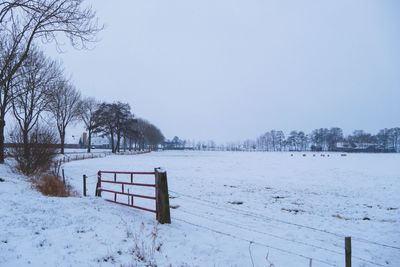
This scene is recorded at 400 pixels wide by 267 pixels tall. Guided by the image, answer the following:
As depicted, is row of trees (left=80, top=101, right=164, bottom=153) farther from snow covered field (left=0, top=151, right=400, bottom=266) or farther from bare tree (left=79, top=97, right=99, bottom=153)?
snow covered field (left=0, top=151, right=400, bottom=266)

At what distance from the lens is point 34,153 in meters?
22.6

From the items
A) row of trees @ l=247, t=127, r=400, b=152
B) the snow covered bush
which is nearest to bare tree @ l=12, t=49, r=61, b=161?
the snow covered bush

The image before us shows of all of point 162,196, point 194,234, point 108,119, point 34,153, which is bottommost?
point 194,234

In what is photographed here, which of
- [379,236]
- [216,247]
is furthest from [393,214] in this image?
[216,247]

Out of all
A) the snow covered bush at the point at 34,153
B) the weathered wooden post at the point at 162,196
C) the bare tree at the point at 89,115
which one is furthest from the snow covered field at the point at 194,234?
the bare tree at the point at 89,115

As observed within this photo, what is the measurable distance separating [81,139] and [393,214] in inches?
5876

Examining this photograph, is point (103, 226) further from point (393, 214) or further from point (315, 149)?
point (315, 149)

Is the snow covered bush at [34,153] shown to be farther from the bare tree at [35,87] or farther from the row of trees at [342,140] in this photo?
the row of trees at [342,140]

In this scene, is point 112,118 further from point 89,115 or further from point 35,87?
point 35,87

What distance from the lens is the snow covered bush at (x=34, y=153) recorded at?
73.8ft

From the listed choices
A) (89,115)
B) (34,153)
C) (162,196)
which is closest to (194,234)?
(162,196)

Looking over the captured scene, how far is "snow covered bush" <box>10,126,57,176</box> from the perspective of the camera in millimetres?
22484

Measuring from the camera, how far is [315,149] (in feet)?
526

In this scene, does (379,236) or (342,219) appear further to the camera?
(342,219)
